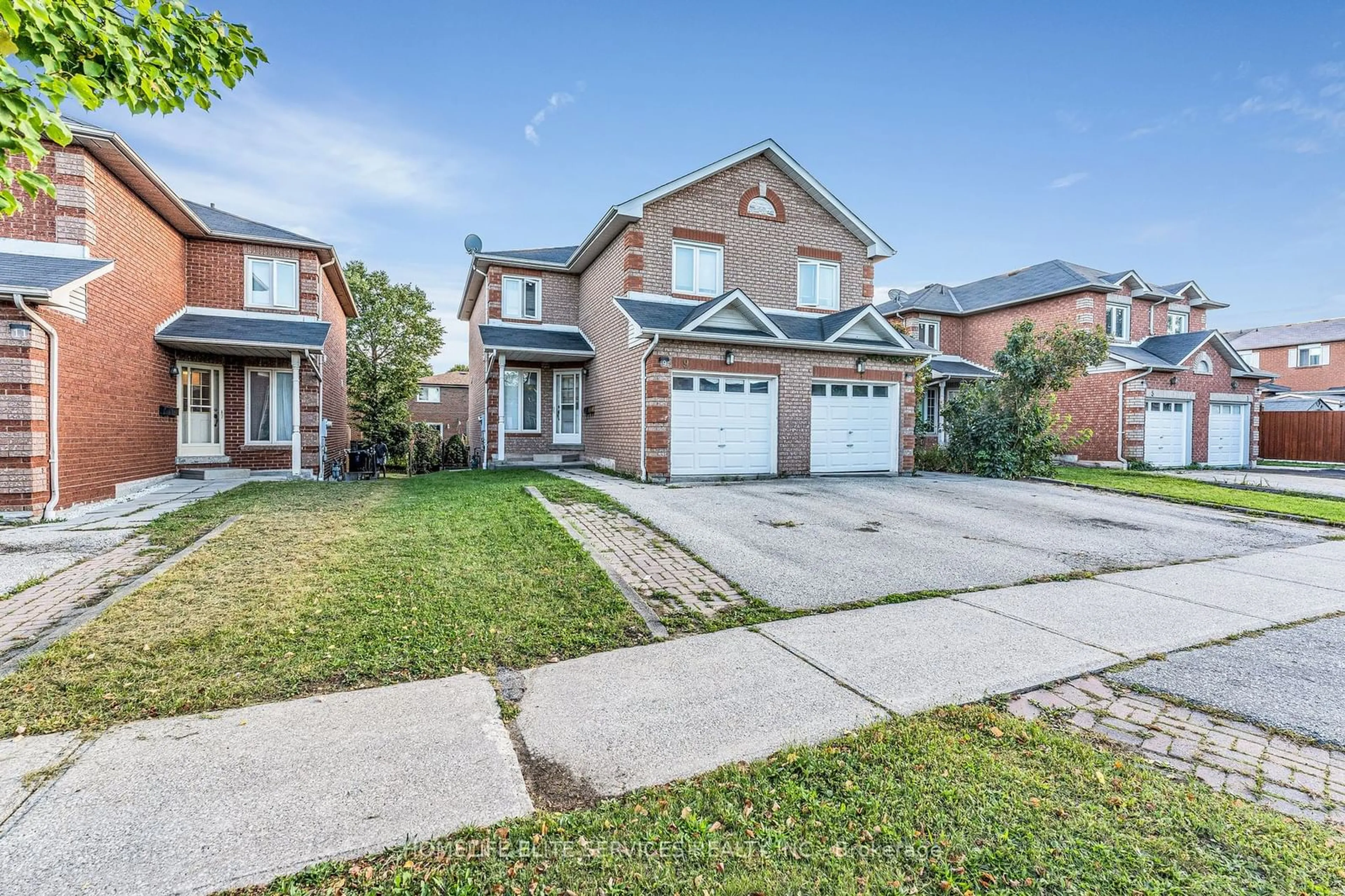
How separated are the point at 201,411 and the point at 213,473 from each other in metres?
1.63

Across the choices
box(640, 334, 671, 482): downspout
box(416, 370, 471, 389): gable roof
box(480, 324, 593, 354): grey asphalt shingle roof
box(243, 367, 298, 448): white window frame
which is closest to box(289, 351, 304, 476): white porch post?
box(243, 367, 298, 448): white window frame

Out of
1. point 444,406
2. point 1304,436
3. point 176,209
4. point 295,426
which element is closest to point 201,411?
point 295,426

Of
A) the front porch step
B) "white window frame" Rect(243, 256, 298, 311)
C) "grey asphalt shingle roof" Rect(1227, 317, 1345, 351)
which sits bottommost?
the front porch step

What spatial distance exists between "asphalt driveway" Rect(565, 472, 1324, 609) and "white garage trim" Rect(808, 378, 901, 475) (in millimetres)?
1718

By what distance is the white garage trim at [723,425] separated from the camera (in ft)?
42.9

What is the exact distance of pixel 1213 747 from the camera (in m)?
3.03

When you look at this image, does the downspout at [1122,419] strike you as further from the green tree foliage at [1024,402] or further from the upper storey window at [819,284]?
the upper storey window at [819,284]

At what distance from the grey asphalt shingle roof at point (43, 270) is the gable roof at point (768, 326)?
9.41m

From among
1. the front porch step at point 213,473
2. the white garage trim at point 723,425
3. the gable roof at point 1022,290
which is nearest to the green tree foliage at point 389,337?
the front porch step at point 213,473

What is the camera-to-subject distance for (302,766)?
8.95 feet

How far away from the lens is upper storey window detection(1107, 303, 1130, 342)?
22.3 meters

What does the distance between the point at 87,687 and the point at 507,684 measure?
2.49m

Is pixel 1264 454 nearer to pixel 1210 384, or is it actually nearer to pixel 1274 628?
pixel 1210 384

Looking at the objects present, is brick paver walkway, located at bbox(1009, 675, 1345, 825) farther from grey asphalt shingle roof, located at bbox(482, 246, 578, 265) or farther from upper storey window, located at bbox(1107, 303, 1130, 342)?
upper storey window, located at bbox(1107, 303, 1130, 342)
